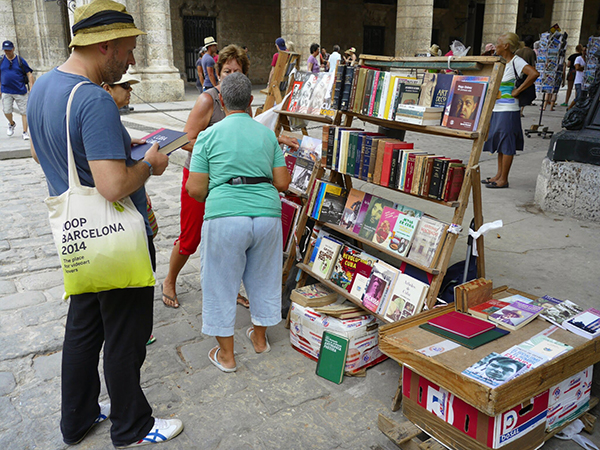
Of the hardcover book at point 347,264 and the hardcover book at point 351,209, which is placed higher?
the hardcover book at point 351,209

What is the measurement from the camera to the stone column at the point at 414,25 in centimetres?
1745

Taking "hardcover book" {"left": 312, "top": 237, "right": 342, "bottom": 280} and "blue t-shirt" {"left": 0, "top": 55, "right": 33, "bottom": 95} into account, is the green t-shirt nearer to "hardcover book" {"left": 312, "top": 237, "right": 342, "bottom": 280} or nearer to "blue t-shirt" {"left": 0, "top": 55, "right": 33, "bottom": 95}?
"hardcover book" {"left": 312, "top": 237, "right": 342, "bottom": 280}

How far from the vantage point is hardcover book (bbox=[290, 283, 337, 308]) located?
11.2 ft

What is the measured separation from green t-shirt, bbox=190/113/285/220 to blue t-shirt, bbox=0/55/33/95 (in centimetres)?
929

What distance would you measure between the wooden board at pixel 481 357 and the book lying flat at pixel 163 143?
142 cm

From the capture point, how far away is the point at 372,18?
90.5 ft

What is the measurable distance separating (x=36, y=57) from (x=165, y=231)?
17.2m

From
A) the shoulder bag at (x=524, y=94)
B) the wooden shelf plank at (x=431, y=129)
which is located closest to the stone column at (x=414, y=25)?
the shoulder bag at (x=524, y=94)

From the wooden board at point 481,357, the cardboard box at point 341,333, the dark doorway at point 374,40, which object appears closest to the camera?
the wooden board at point 481,357

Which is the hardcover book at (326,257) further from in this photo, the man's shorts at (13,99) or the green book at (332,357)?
the man's shorts at (13,99)

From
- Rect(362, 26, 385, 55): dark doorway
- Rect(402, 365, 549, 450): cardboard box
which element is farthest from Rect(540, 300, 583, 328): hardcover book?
Rect(362, 26, 385, 55): dark doorway

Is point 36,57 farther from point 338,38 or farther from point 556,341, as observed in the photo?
point 556,341

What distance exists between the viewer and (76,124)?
6.52 ft

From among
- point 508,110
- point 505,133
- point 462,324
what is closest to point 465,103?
point 462,324
